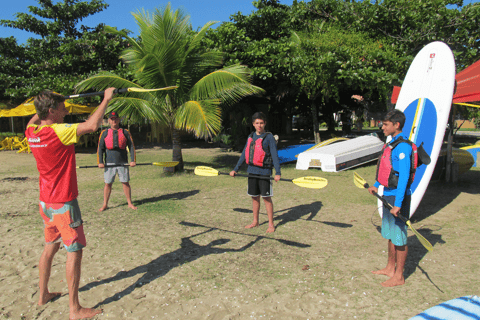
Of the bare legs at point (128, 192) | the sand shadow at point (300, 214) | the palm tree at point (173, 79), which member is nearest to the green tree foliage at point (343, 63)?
the palm tree at point (173, 79)

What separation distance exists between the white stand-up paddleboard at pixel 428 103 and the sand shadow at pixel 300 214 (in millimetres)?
949

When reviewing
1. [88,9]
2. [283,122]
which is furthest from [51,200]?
[283,122]

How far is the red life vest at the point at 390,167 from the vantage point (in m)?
3.26

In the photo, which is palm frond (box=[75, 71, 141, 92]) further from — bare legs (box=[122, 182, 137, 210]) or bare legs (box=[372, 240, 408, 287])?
bare legs (box=[372, 240, 408, 287])

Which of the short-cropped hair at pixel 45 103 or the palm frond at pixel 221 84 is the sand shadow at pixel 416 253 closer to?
the short-cropped hair at pixel 45 103

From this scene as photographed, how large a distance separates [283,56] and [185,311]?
11.4m

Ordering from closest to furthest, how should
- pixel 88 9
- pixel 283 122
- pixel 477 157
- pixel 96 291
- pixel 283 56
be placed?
1. pixel 96 291
2. pixel 477 157
3. pixel 283 56
4. pixel 88 9
5. pixel 283 122

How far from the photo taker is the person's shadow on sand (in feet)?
11.4

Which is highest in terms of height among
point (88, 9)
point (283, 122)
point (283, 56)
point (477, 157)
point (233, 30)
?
point (88, 9)

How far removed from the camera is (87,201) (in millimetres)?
7160

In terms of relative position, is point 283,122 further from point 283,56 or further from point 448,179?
point 448,179

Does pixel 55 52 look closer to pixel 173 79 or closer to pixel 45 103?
pixel 173 79

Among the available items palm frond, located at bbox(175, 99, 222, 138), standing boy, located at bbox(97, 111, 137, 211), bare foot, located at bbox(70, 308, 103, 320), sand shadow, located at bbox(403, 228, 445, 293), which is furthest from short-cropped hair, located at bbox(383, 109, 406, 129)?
palm frond, located at bbox(175, 99, 222, 138)

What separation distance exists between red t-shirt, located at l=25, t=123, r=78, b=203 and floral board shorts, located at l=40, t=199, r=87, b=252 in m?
0.07
